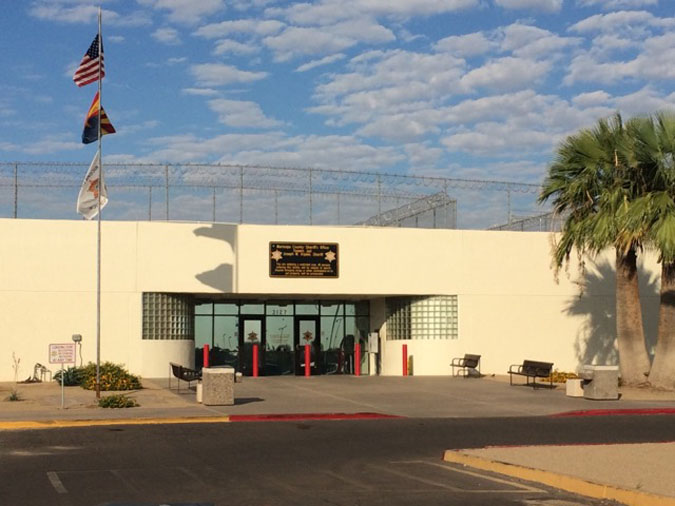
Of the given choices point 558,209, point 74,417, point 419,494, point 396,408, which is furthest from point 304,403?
point 419,494

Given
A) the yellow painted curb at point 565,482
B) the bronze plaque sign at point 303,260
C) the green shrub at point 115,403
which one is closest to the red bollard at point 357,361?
the bronze plaque sign at point 303,260

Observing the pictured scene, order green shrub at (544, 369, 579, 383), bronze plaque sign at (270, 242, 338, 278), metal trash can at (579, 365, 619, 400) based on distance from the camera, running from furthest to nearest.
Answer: bronze plaque sign at (270, 242, 338, 278) → green shrub at (544, 369, 579, 383) → metal trash can at (579, 365, 619, 400)

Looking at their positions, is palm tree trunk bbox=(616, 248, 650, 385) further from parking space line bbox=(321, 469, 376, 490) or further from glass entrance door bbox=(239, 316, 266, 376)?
parking space line bbox=(321, 469, 376, 490)

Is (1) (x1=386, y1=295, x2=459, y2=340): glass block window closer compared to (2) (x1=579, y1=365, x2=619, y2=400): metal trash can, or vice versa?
(2) (x1=579, y1=365, x2=619, y2=400): metal trash can

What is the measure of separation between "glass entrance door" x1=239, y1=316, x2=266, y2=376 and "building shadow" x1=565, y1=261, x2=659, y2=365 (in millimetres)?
11891

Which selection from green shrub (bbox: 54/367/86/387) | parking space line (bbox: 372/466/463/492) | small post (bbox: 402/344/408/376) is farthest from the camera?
small post (bbox: 402/344/408/376)

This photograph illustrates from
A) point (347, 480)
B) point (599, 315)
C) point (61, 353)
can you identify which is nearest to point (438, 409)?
point (61, 353)

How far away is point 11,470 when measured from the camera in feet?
42.5

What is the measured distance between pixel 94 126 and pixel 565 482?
55.1 ft

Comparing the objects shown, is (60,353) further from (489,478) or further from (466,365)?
(466,365)

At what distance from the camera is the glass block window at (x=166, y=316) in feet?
107

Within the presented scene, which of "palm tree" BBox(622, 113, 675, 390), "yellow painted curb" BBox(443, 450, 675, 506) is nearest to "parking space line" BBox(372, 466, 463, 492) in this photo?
"yellow painted curb" BBox(443, 450, 675, 506)

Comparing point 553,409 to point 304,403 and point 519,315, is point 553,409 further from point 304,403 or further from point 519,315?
point 519,315

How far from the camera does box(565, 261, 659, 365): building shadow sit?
37.0 metres
